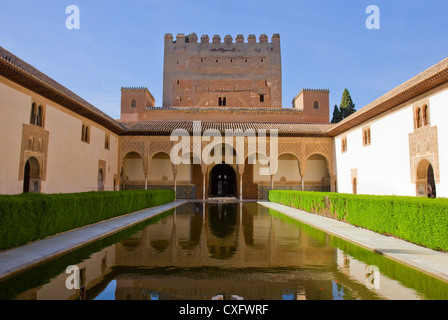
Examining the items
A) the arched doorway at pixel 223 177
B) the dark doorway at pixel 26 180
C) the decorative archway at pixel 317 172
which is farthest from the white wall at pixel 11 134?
the arched doorway at pixel 223 177

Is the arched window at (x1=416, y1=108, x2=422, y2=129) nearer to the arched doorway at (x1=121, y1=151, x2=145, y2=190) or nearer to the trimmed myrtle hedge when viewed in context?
the trimmed myrtle hedge

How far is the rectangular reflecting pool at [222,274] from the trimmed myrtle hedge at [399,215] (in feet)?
4.04

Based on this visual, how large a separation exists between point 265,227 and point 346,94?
2967 cm

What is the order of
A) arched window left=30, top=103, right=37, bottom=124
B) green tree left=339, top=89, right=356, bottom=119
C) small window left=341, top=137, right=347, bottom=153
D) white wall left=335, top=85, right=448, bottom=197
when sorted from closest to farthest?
white wall left=335, top=85, right=448, bottom=197 < arched window left=30, top=103, right=37, bottom=124 < small window left=341, top=137, right=347, bottom=153 < green tree left=339, top=89, right=356, bottom=119

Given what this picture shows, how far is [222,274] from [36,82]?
394 inches

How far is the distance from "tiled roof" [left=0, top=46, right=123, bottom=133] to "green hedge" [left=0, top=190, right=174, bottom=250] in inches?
181

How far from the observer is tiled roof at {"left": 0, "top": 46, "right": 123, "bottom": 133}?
9.27 metres

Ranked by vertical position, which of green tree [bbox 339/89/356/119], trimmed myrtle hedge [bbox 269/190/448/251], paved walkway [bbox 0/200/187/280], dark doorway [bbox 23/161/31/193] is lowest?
paved walkway [bbox 0/200/187/280]

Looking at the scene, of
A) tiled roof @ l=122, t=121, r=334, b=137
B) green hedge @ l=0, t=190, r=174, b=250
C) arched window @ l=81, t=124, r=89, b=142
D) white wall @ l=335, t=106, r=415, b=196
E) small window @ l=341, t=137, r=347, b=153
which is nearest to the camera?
green hedge @ l=0, t=190, r=174, b=250

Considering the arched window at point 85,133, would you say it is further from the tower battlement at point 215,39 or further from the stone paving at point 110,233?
the tower battlement at point 215,39

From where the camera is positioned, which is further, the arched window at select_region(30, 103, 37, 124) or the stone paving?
the arched window at select_region(30, 103, 37, 124)

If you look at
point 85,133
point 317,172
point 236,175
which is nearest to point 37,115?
point 85,133

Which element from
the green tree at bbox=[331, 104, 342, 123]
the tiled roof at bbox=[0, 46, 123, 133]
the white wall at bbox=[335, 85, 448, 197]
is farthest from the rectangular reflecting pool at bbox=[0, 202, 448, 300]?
the green tree at bbox=[331, 104, 342, 123]
